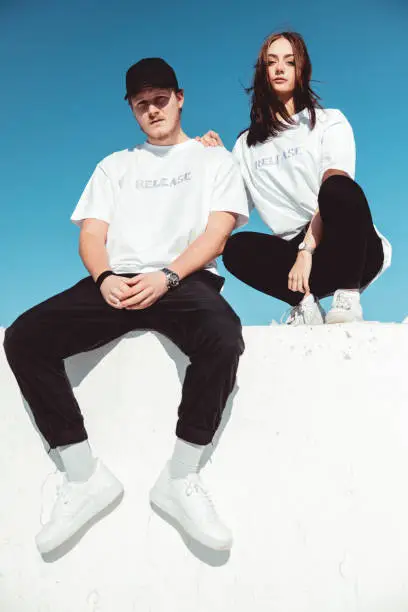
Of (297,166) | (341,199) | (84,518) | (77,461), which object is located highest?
(297,166)

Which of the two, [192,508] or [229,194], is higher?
[229,194]

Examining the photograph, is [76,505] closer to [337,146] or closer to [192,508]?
[192,508]

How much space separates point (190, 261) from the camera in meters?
1.88

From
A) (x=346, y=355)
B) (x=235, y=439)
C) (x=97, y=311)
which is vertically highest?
(x=97, y=311)

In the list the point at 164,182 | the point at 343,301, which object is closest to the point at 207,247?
the point at 164,182

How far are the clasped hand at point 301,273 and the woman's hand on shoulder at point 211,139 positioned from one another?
566 millimetres

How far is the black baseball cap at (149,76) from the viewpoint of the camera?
2.04m

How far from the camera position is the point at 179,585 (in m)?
1.74

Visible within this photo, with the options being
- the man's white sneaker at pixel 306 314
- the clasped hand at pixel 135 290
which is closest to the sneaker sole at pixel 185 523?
the clasped hand at pixel 135 290

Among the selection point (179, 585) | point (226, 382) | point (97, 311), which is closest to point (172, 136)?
point (97, 311)

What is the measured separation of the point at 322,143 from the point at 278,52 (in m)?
0.42

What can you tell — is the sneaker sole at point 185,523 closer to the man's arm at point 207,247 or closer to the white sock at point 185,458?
the white sock at point 185,458

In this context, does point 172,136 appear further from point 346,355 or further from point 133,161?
point 346,355

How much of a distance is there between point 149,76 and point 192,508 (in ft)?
4.86
